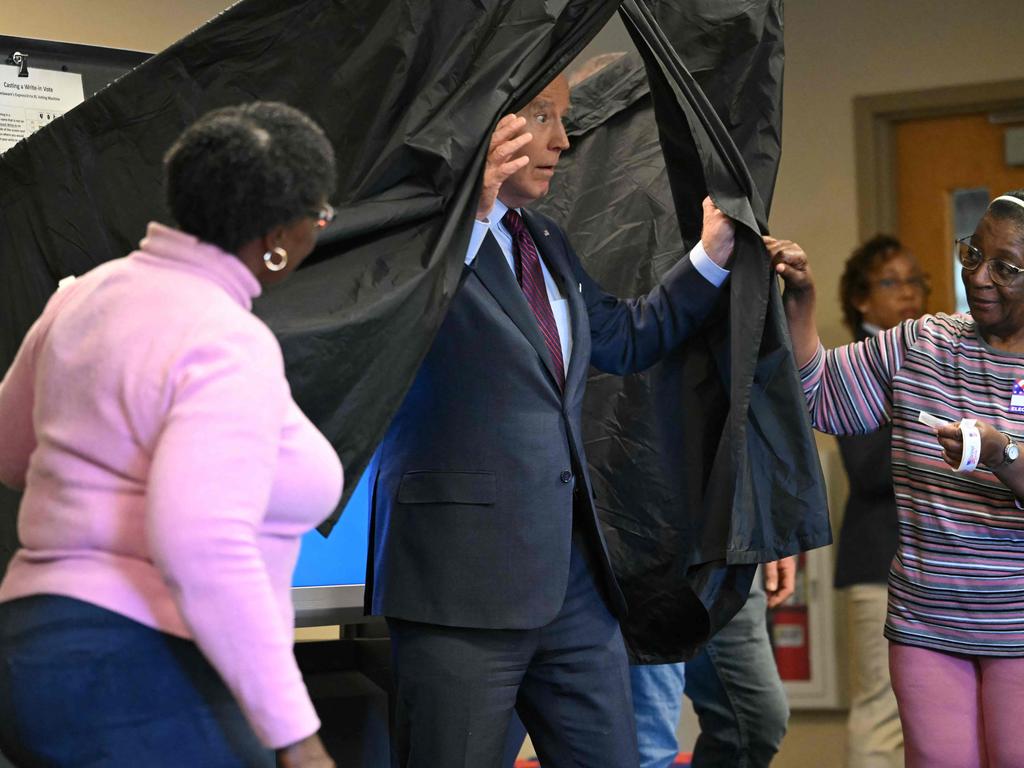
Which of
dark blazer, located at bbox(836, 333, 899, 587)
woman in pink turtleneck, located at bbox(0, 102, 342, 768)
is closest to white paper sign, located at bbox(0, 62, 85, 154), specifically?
woman in pink turtleneck, located at bbox(0, 102, 342, 768)

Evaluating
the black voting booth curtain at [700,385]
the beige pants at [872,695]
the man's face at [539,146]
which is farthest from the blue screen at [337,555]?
the beige pants at [872,695]

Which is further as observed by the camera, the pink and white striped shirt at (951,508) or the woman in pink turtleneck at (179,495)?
the pink and white striped shirt at (951,508)

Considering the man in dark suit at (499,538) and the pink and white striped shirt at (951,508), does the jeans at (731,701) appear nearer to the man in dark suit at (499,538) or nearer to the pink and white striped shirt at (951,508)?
the pink and white striped shirt at (951,508)

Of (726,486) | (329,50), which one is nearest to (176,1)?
(329,50)

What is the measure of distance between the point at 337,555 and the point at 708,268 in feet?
3.13

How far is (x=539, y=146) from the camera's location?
2143mm

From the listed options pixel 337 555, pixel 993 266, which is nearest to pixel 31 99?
pixel 337 555

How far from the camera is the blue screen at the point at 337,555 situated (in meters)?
2.61

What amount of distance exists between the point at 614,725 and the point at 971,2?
12.3 ft

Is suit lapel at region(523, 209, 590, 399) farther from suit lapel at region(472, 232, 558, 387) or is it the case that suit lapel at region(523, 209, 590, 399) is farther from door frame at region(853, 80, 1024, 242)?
door frame at region(853, 80, 1024, 242)

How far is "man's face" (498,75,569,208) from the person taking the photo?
2125 mm

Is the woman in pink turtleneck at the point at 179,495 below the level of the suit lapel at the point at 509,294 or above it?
below

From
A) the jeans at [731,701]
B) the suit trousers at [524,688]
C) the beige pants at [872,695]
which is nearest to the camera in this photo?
the suit trousers at [524,688]

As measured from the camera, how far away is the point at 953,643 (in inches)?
87.4
